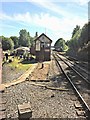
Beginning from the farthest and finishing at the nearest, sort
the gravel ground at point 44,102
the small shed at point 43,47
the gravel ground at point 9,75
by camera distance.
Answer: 1. the small shed at point 43,47
2. the gravel ground at point 9,75
3. the gravel ground at point 44,102

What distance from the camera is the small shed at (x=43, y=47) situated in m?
35.5

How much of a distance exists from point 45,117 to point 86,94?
3.94m

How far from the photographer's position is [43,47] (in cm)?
3603

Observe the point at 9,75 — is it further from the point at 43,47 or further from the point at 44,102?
the point at 43,47

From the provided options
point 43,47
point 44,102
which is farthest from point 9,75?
point 43,47

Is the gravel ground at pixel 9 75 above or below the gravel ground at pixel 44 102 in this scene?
below

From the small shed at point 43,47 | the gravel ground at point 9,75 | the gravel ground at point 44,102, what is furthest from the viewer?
the small shed at point 43,47

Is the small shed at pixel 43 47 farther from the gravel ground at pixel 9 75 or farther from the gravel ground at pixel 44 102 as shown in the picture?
the gravel ground at pixel 44 102

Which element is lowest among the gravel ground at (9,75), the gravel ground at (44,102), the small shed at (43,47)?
the gravel ground at (9,75)

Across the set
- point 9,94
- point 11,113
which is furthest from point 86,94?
point 11,113

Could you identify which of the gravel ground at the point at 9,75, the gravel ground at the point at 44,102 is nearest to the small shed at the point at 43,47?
the gravel ground at the point at 9,75

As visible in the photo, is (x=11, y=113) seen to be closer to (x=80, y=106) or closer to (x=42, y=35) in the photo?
(x=80, y=106)

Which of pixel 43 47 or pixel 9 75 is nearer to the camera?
pixel 9 75

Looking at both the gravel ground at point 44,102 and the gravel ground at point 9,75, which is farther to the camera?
the gravel ground at point 9,75
